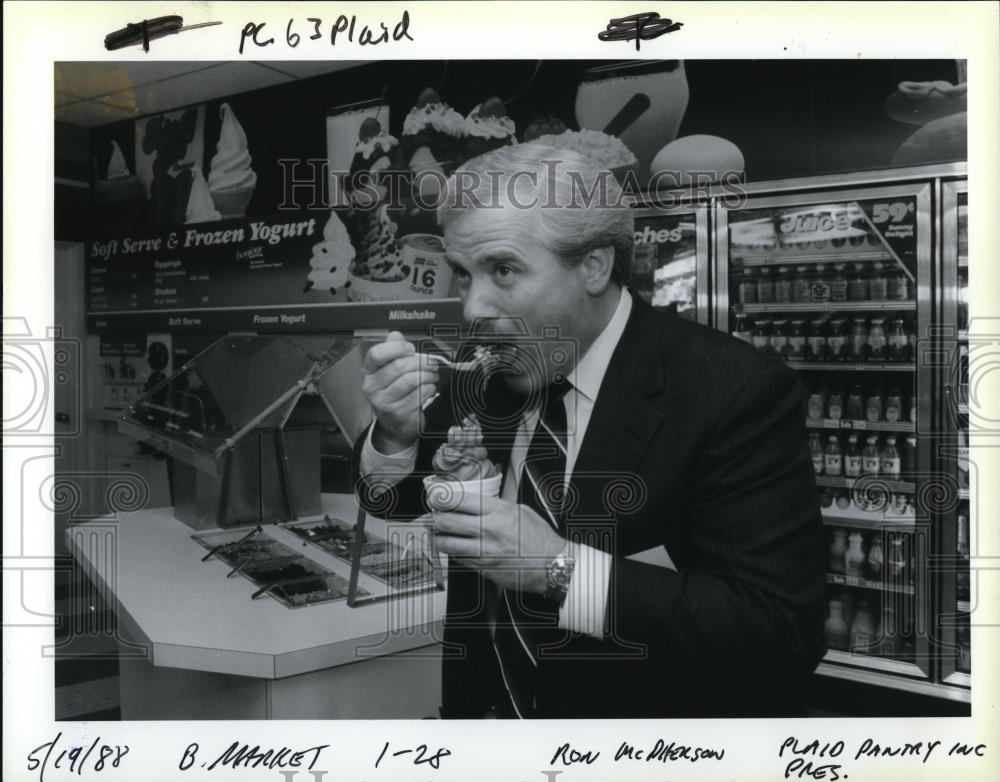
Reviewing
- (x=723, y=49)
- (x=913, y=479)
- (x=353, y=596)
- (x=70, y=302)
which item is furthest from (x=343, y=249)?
(x=913, y=479)

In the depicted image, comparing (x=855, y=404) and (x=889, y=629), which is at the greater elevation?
(x=855, y=404)

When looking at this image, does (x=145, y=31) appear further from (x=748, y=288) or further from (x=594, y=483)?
(x=748, y=288)

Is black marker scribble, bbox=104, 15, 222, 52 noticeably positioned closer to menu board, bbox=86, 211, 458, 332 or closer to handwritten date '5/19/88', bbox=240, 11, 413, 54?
handwritten date '5/19/88', bbox=240, 11, 413, 54

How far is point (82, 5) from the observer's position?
193 cm

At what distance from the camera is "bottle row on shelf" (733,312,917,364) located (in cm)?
200

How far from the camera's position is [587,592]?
189 cm

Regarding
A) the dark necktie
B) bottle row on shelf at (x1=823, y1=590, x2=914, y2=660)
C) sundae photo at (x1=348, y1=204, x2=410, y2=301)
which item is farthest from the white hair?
bottle row on shelf at (x1=823, y1=590, x2=914, y2=660)

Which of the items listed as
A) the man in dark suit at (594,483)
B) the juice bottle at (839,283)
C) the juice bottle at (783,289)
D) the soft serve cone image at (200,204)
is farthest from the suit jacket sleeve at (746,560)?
the soft serve cone image at (200,204)

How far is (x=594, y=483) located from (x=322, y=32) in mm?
1380

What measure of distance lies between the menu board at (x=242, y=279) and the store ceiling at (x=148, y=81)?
0.34 m

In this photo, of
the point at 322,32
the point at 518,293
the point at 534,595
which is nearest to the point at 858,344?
the point at 518,293

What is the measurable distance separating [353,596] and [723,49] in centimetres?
173

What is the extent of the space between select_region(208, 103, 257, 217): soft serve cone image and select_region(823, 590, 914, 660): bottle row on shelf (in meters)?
1.94

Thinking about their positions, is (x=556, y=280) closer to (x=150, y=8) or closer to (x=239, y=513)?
(x=239, y=513)
